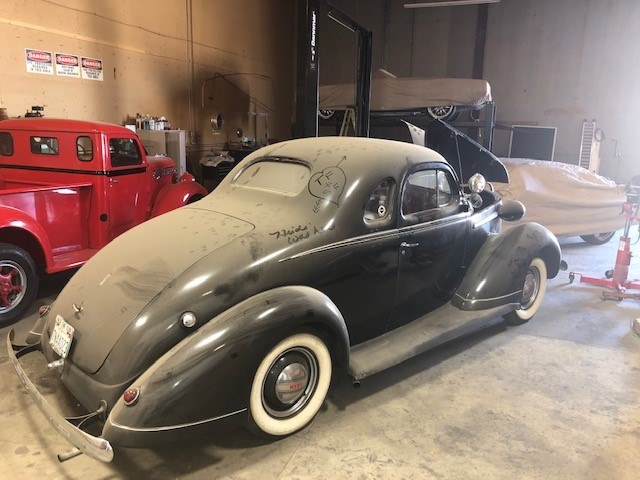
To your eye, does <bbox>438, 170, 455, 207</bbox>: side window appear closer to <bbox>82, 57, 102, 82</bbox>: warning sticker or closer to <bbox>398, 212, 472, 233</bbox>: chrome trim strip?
<bbox>398, 212, 472, 233</bbox>: chrome trim strip

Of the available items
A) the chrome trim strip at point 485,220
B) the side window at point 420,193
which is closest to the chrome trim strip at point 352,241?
the side window at point 420,193

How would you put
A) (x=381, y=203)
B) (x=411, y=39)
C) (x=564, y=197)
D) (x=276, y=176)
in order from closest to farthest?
(x=381, y=203), (x=276, y=176), (x=564, y=197), (x=411, y=39)

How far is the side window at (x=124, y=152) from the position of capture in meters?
4.75

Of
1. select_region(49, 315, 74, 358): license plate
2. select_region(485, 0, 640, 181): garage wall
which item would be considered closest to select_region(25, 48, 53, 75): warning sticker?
select_region(49, 315, 74, 358): license plate

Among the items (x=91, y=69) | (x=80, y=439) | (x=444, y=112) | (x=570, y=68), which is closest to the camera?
(x=80, y=439)

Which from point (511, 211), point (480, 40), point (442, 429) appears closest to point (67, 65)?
point (511, 211)

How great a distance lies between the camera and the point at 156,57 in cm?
825

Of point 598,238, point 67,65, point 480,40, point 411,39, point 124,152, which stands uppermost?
point 411,39

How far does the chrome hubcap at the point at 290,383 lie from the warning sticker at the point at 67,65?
611 centimetres

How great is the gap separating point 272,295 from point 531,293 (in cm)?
283

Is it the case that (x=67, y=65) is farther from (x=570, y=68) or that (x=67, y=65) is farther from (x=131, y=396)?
(x=570, y=68)

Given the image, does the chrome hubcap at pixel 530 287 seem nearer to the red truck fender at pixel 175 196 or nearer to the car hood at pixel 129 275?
the car hood at pixel 129 275

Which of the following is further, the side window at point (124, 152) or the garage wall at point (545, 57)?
the garage wall at point (545, 57)

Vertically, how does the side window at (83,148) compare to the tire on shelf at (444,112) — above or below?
below
